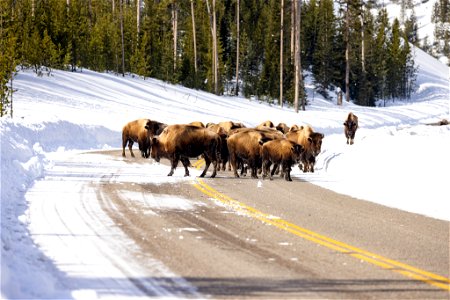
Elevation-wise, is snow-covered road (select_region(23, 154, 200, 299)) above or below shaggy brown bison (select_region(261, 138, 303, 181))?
below

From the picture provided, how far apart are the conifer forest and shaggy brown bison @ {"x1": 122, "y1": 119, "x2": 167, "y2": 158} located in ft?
19.1

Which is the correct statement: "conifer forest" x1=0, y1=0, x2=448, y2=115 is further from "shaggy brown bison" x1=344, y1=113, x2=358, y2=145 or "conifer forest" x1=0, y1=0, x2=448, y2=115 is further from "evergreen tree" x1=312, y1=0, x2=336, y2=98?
"shaggy brown bison" x1=344, y1=113, x2=358, y2=145

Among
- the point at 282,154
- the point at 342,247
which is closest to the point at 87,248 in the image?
the point at 342,247

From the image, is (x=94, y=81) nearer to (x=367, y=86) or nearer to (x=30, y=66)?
(x=30, y=66)

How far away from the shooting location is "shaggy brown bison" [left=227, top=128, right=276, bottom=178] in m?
17.6

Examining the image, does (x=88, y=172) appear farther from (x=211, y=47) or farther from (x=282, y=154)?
(x=211, y=47)

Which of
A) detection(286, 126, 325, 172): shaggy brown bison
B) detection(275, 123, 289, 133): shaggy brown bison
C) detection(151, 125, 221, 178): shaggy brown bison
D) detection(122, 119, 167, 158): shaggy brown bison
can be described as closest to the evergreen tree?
detection(275, 123, 289, 133): shaggy brown bison

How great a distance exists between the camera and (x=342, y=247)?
789 centimetres

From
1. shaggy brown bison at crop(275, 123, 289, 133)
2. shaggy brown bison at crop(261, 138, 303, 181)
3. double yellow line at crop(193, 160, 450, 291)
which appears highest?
shaggy brown bison at crop(275, 123, 289, 133)

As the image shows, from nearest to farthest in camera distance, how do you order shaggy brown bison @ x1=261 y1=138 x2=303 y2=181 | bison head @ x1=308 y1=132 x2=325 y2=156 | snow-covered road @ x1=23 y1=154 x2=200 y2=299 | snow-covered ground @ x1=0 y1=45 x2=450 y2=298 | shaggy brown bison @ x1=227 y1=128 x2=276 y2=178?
1. snow-covered road @ x1=23 y1=154 x2=200 y2=299
2. snow-covered ground @ x1=0 y1=45 x2=450 y2=298
3. shaggy brown bison @ x1=261 y1=138 x2=303 y2=181
4. shaggy brown bison @ x1=227 y1=128 x2=276 y2=178
5. bison head @ x1=308 y1=132 x2=325 y2=156

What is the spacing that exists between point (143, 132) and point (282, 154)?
9641 mm

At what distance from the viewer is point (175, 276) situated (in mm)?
6383

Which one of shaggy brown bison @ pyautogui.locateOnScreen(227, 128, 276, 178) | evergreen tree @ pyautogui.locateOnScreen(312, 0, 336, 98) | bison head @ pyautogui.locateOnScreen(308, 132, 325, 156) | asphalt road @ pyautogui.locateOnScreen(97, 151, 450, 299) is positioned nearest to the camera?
asphalt road @ pyautogui.locateOnScreen(97, 151, 450, 299)

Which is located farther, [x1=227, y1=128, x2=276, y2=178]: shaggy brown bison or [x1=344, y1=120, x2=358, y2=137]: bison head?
[x1=344, y1=120, x2=358, y2=137]: bison head
